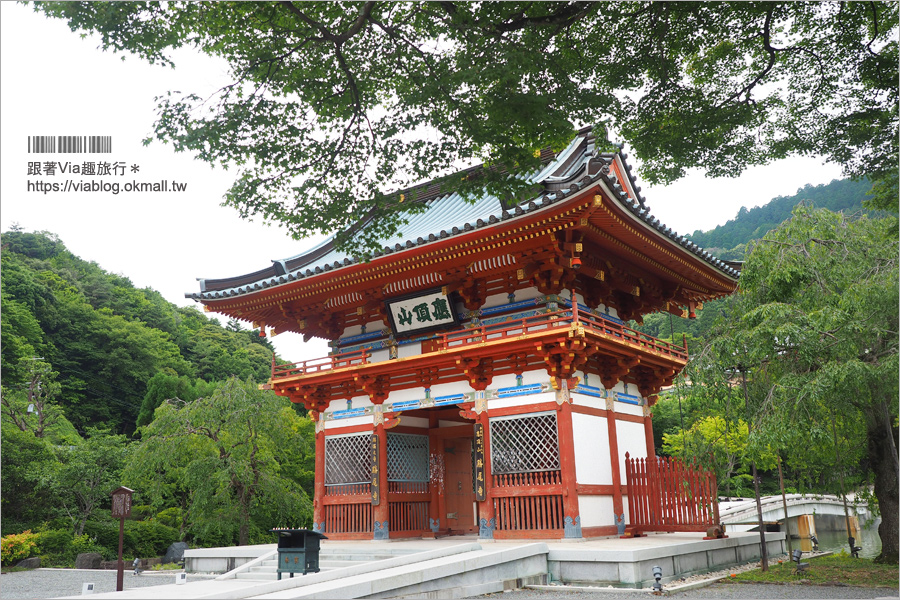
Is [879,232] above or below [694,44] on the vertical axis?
below

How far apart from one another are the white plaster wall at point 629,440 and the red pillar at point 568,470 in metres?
2.01

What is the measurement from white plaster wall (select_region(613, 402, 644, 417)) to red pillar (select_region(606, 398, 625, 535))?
25 cm

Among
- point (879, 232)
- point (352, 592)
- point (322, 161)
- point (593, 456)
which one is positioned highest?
point (322, 161)

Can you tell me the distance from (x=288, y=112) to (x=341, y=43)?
112 cm

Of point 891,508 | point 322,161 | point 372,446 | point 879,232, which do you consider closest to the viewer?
point 322,161

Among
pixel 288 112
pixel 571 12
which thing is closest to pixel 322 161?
pixel 288 112

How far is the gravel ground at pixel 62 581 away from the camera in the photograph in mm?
12320

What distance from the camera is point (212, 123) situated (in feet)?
25.9

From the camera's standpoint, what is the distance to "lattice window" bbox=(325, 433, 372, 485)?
47.6ft

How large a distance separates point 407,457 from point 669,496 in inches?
219

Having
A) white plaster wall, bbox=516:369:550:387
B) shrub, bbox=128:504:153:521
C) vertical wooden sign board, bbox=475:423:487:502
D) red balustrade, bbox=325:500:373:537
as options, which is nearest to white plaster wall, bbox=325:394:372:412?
red balustrade, bbox=325:500:373:537

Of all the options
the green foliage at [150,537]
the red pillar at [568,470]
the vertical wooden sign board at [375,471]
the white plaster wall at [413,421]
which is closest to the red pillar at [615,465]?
the red pillar at [568,470]

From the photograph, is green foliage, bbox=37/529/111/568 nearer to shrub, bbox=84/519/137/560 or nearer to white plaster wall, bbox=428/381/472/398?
shrub, bbox=84/519/137/560

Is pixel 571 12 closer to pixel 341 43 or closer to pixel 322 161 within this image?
pixel 341 43
